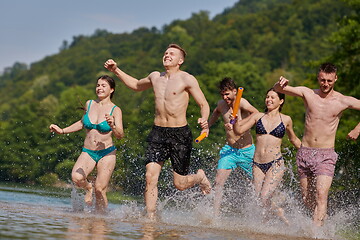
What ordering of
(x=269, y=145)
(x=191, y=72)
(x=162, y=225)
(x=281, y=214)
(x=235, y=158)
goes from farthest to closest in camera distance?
1. (x=191, y=72)
2. (x=235, y=158)
3. (x=269, y=145)
4. (x=281, y=214)
5. (x=162, y=225)

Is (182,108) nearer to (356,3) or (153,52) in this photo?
(356,3)

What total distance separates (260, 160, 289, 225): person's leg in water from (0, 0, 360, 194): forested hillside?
9.85ft

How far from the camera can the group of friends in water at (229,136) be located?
10695 mm

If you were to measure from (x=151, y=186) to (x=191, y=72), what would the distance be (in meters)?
89.4

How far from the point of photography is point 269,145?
464 inches

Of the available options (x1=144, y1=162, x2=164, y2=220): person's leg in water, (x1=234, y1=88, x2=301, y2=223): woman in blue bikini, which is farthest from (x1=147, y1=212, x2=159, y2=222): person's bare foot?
(x1=234, y1=88, x2=301, y2=223): woman in blue bikini

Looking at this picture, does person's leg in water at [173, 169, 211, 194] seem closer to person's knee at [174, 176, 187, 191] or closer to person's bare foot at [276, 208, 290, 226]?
person's knee at [174, 176, 187, 191]

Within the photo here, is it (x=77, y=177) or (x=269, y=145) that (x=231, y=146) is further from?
(x=77, y=177)

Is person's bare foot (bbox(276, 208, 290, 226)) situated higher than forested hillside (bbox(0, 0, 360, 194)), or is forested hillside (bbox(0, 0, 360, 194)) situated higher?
forested hillside (bbox(0, 0, 360, 194))

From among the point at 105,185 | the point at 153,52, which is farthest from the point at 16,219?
the point at 153,52

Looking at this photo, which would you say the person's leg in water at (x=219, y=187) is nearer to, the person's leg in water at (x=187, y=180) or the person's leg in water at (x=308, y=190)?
the person's leg in water at (x=187, y=180)

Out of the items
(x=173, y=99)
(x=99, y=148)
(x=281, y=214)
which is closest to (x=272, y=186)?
(x=281, y=214)

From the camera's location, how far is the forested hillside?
31750 millimetres

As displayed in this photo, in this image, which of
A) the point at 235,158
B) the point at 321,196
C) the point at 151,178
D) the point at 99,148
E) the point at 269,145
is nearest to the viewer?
the point at 321,196
